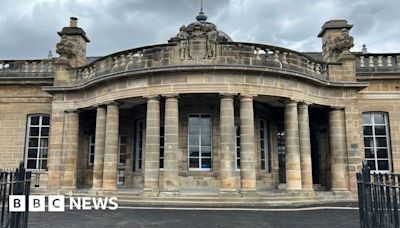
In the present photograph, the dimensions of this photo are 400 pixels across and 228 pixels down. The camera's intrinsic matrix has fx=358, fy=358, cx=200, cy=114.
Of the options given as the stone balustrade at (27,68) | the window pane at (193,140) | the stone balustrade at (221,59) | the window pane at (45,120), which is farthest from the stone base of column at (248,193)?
the stone balustrade at (27,68)

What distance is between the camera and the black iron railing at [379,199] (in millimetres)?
3871

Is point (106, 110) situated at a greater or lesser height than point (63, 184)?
greater

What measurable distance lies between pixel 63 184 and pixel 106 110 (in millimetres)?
3429

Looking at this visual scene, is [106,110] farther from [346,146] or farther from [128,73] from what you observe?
[346,146]

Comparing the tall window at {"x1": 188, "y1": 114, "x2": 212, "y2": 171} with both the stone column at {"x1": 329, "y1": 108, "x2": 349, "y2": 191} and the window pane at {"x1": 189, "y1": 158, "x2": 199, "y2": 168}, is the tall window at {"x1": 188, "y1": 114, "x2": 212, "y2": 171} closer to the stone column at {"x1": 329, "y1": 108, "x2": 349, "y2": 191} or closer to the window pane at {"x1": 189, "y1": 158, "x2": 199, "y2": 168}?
the window pane at {"x1": 189, "y1": 158, "x2": 199, "y2": 168}

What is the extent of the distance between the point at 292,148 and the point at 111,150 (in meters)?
6.30

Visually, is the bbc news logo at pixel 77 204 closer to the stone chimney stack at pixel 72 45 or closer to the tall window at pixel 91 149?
the tall window at pixel 91 149

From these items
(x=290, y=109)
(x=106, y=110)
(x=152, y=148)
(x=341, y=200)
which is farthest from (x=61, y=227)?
(x=341, y=200)

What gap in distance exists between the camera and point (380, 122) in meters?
15.5

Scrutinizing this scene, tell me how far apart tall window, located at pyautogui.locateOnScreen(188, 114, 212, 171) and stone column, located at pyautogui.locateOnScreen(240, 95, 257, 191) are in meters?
2.33

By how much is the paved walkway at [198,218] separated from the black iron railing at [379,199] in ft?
9.38

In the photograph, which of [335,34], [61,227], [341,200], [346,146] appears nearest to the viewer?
[61,227]

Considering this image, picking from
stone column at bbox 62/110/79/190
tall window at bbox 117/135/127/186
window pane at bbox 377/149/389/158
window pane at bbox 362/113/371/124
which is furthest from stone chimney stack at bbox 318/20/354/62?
stone column at bbox 62/110/79/190

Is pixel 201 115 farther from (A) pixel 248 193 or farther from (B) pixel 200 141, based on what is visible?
(A) pixel 248 193
